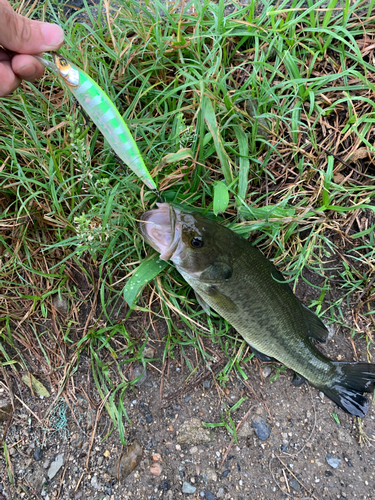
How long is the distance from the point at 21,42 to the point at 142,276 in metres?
1.97

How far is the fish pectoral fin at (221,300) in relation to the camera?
9.17 ft

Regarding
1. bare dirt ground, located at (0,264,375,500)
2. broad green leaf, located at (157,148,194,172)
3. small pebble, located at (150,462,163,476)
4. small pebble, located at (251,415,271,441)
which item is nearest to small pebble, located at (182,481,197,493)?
bare dirt ground, located at (0,264,375,500)

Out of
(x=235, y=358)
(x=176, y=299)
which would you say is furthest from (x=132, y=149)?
(x=235, y=358)

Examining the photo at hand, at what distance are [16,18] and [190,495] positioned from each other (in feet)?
13.1

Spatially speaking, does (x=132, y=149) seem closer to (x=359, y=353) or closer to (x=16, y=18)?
(x=16, y=18)

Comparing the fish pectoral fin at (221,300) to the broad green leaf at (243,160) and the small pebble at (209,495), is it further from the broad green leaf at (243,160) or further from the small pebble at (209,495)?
the small pebble at (209,495)

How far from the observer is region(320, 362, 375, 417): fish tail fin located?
9.84 feet

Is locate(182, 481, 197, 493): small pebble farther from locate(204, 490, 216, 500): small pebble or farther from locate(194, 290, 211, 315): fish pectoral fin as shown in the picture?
locate(194, 290, 211, 315): fish pectoral fin

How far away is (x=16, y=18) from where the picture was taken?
7.48 ft

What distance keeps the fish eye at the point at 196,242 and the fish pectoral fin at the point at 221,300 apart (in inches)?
15.4

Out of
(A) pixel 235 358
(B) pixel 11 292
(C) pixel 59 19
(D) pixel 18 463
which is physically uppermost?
(C) pixel 59 19

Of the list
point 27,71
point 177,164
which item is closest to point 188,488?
point 177,164

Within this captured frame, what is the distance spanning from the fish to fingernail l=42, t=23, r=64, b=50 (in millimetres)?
1379

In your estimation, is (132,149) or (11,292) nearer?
(132,149)
